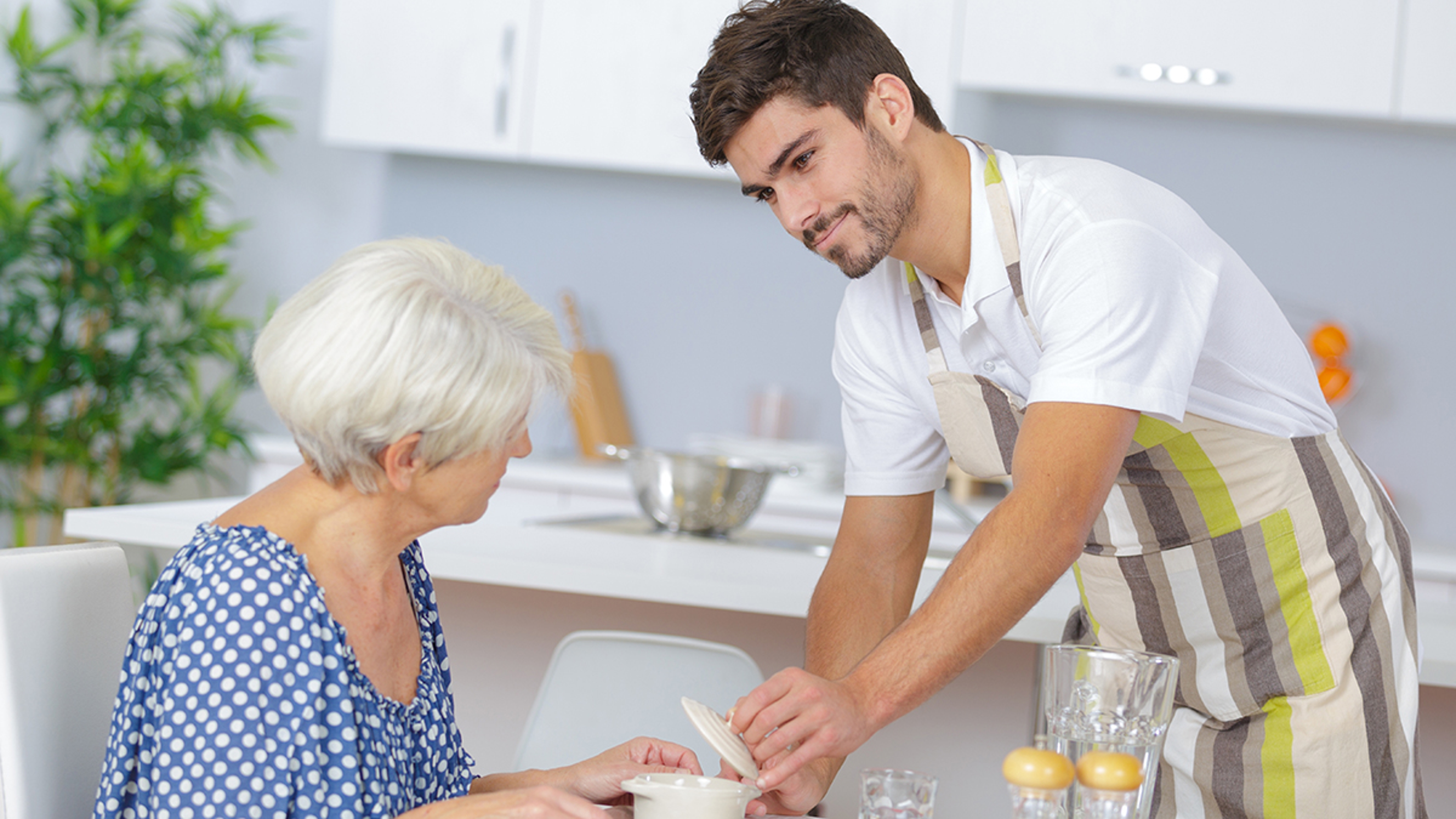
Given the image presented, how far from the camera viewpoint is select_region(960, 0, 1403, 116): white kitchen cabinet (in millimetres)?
2914

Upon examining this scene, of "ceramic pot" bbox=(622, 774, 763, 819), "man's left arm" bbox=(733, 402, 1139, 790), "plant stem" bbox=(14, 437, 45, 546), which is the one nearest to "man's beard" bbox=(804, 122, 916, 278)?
"man's left arm" bbox=(733, 402, 1139, 790)

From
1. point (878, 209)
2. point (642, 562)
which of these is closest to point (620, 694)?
point (642, 562)

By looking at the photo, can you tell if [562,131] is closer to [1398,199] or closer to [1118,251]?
[1398,199]

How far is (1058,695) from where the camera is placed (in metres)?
0.93

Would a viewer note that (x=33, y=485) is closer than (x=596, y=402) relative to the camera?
Yes

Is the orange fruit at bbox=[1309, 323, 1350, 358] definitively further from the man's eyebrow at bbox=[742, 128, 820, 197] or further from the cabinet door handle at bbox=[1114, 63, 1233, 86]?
the man's eyebrow at bbox=[742, 128, 820, 197]

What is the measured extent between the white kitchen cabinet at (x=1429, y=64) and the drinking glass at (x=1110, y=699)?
2.47 m

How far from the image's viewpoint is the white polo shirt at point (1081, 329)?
1196 mm

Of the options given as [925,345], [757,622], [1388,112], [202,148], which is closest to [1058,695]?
[925,345]

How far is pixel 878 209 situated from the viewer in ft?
4.61

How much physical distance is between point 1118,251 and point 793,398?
7.83ft

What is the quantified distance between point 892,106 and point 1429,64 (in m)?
2.05

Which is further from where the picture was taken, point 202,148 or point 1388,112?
point 202,148

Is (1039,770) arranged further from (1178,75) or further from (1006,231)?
(1178,75)
